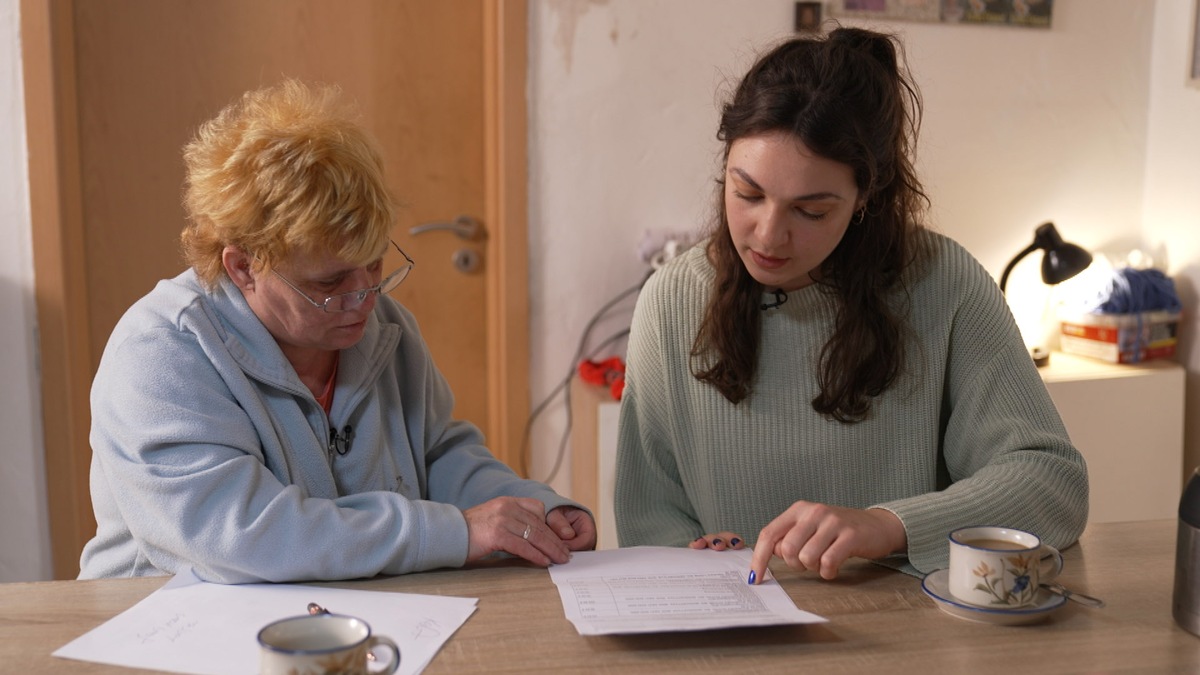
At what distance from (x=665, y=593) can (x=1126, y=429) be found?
2180 mm

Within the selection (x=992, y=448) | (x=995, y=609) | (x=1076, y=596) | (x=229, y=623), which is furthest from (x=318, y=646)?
(x=992, y=448)

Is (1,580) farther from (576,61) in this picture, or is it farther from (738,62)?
(738,62)

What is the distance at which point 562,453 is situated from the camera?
304 centimetres

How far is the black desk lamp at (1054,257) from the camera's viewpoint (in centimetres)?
297

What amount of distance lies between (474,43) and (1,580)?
1.74 m

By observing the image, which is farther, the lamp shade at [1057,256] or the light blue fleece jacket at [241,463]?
the lamp shade at [1057,256]

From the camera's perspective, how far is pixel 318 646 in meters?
0.91

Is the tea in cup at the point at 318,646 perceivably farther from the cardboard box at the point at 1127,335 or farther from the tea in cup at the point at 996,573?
the cardboard box at the point at 1127,335

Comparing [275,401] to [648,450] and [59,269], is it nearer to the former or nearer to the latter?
[648,450]

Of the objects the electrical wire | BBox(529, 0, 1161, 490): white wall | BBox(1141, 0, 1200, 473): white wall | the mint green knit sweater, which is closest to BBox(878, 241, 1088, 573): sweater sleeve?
the mint green knit sweater

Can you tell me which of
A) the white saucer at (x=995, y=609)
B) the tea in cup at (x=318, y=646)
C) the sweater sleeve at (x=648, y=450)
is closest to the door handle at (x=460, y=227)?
the sweater sleeve at (x=648, y=450)

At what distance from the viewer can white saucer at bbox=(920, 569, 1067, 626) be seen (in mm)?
1172

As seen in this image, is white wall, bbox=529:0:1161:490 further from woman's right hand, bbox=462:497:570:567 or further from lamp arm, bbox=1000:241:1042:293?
woman's right hand, bbox=462:497:570:567

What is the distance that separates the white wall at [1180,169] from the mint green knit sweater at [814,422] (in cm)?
180
